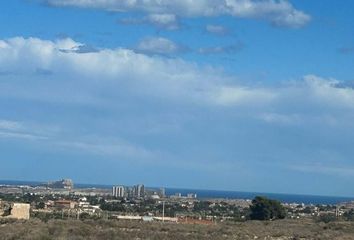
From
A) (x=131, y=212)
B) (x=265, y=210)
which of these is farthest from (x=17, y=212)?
(x=131, y=212)

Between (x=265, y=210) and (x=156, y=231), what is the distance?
3217cm

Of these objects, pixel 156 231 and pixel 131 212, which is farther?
pixel 131 212

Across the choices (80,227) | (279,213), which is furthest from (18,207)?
(279,213)

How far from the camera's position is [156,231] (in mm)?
49469

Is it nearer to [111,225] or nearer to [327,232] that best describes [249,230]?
[327,232]

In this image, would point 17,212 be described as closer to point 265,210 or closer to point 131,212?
point 265,210

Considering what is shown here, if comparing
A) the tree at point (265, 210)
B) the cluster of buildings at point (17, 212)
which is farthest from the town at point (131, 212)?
the tree at point (265, 210)

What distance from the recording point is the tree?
7938cm

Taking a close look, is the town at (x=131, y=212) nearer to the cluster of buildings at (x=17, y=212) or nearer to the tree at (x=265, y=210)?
the cluster of buildings at (x=17, y=212)

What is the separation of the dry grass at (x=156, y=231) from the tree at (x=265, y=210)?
1808 centimetres

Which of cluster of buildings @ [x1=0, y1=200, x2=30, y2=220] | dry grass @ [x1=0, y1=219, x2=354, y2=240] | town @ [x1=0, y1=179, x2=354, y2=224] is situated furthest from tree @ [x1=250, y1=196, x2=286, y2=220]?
cluster of buildings @ [x1=0, y1=200, x2=30, y2=220]

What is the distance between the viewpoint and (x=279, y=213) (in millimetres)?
80062

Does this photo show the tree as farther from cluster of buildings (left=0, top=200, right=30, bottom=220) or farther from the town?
cluster of buildings (left=0, top=200, right=30, bottom=220)

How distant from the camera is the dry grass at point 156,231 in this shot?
145 feet
